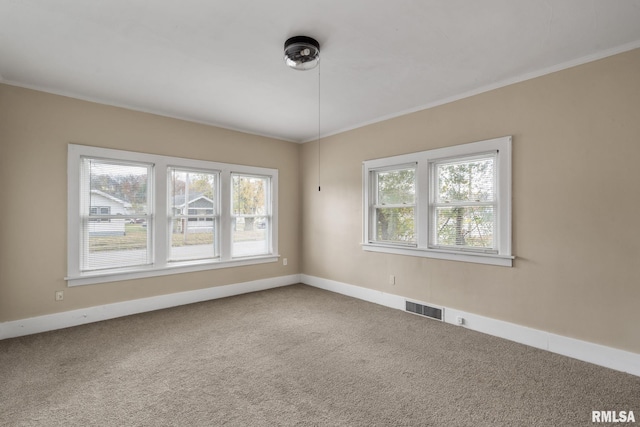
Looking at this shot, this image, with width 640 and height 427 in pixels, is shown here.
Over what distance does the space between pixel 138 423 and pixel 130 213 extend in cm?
286

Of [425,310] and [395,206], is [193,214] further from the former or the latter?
[425,310]

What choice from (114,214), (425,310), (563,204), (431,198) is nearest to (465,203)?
(431,198)

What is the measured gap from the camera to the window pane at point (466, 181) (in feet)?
11.4

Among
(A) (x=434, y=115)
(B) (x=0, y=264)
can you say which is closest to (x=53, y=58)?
(B) (x=0, y=264)

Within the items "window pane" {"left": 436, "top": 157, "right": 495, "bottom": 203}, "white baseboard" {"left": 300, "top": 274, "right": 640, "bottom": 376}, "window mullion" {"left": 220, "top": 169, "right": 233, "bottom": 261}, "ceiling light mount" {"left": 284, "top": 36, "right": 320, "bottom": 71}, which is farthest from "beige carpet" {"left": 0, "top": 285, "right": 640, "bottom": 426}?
"ceiling light mount" {"left": 284, "top": 36, "right": 320, "bottom": 71}

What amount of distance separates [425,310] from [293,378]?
2.12 m

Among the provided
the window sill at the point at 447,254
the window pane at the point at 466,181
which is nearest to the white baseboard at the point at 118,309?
the window sill at the point at 447,254

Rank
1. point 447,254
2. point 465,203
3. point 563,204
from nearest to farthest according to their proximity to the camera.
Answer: point 563,204 → point 465,203 → point 447,254

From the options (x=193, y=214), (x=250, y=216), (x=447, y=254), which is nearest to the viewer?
(x=447, y=254)

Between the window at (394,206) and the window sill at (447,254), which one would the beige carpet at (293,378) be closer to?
the window sill at (447,254)

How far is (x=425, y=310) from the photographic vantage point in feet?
12.9

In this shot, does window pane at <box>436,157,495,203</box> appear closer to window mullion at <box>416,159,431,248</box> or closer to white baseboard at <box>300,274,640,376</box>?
window mullion at <box>416,159,431,248</box>

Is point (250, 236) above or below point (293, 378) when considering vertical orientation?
above

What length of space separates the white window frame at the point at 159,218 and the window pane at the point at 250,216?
116 millimetres
